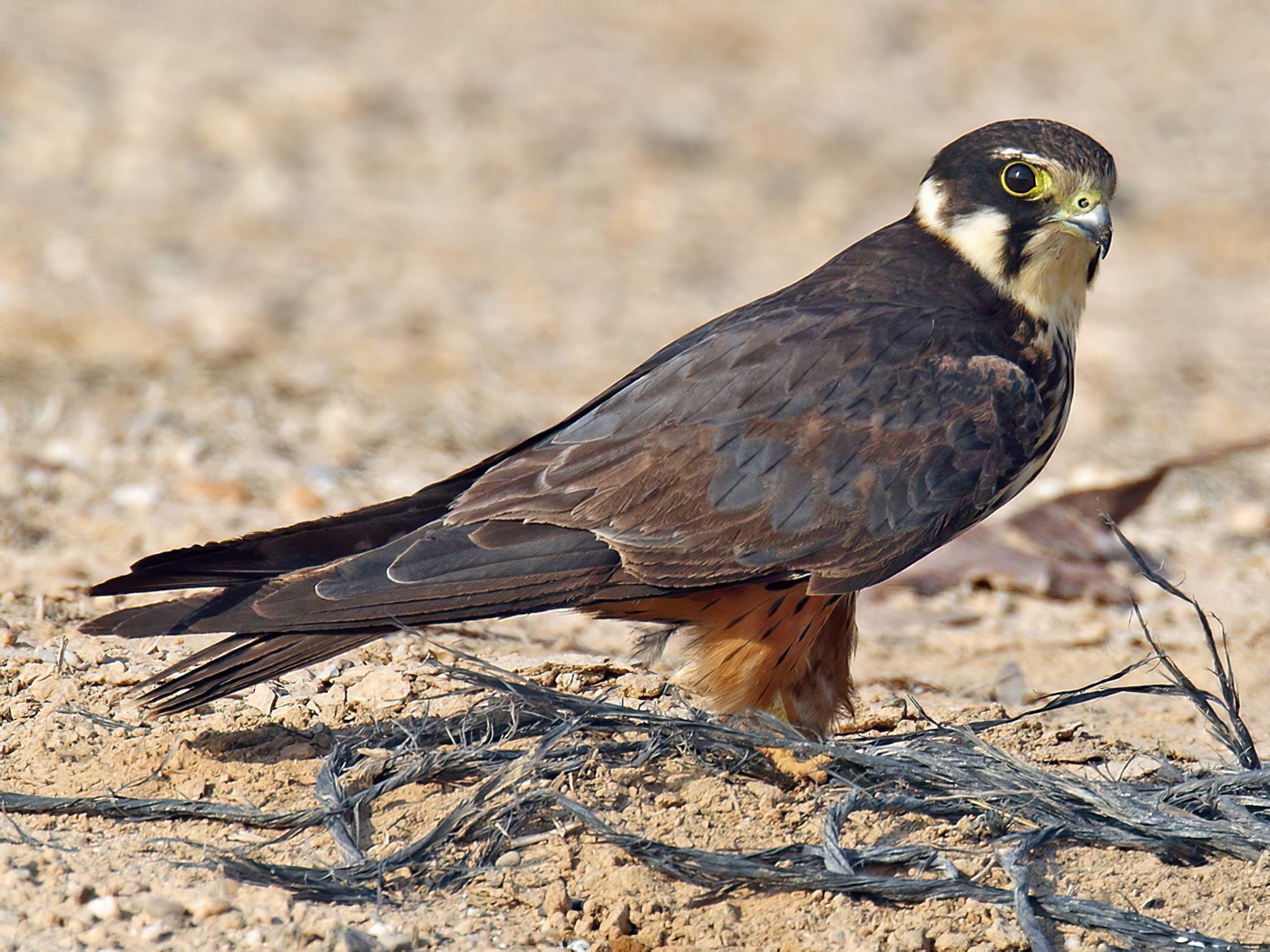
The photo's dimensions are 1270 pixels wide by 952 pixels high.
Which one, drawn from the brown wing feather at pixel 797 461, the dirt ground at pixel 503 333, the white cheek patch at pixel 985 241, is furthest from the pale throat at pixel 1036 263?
the dirt ground at pixel 503 333

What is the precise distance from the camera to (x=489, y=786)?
3.55m

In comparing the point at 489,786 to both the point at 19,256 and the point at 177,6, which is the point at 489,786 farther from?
the point at 177,6

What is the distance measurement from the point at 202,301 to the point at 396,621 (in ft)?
15.1

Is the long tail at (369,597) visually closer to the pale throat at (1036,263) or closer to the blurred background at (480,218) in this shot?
the pale throat at (1036,263)

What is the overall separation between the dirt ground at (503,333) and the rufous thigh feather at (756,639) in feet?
1.19

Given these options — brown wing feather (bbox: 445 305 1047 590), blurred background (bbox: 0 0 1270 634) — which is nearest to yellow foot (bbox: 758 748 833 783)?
brown wing feather (bbox: 445 305 1047 590)

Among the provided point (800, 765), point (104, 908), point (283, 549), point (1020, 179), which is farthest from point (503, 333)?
point (104, 908)

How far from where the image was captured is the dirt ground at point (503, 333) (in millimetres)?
3443

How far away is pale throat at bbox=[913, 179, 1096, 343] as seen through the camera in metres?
4.43

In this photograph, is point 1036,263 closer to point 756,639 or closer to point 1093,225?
point 1093,225

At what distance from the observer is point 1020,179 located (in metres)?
4.41

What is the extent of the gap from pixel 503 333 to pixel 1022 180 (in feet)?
13.2

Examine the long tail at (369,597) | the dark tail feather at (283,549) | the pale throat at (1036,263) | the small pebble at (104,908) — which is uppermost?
the pale throat at (1036,263)

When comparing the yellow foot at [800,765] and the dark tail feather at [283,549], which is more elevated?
the dark tail feather at [283,549]
